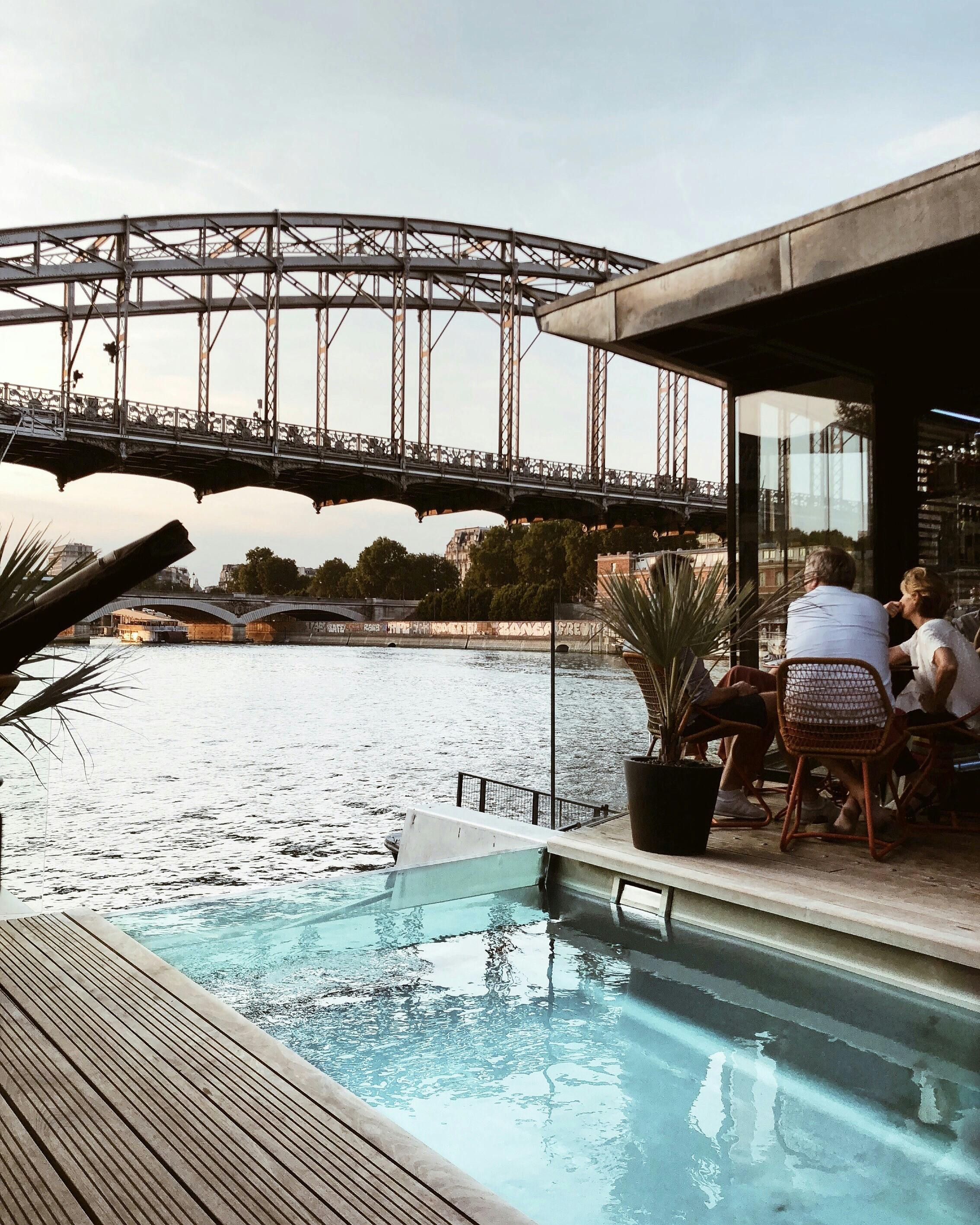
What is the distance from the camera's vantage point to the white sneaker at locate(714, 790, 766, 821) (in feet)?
12.6

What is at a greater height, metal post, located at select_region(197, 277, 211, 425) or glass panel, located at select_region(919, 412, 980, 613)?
metal post, located at select_region(197, 277, 211, 425)

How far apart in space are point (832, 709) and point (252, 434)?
2274 centimetres

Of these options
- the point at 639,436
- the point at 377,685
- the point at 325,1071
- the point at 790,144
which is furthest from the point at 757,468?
the point at 639,436

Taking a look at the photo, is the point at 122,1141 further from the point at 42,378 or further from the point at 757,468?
the point at 42,378

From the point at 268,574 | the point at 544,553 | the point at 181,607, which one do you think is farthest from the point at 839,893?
the point at 268,574

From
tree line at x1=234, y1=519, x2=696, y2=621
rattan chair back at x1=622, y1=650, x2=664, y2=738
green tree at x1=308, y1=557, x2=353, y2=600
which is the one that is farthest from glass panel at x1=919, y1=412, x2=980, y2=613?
green tree at x1=308, y1=557, x2=353, y2=600

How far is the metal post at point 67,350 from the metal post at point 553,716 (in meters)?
20.1

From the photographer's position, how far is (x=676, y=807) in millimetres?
3291

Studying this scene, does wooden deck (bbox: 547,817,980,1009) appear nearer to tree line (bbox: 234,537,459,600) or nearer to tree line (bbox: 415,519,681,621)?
tree line (bbox: 415,519,681,621)

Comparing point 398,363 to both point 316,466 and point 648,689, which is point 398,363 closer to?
point 316,466

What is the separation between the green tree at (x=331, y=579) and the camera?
76438 millimetres

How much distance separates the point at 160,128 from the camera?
1210 inches

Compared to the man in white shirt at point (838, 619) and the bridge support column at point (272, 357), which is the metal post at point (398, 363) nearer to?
the bridge support column at point (272, 357)

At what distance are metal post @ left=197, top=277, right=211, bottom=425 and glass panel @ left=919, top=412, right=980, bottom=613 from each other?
82.4 ft
